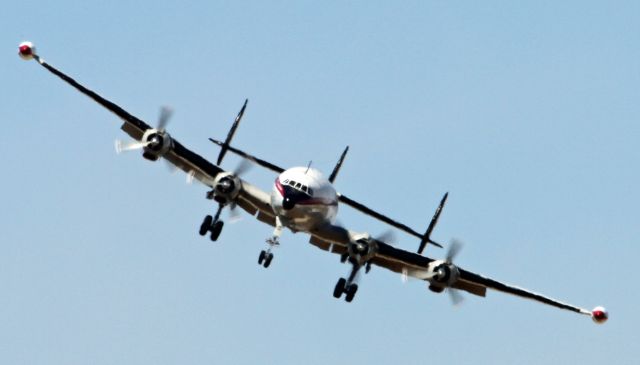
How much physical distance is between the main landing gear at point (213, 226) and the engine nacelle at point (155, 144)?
458 centimetres

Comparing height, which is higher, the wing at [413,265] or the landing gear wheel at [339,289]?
the wing at [413,265]

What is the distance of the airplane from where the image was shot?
226ft

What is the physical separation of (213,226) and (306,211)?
707 cm

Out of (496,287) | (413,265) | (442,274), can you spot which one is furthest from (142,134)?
(496,287)

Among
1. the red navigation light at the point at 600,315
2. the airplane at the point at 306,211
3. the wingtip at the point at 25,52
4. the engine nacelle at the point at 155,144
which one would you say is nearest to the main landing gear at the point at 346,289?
the airplane at the point at 306,211

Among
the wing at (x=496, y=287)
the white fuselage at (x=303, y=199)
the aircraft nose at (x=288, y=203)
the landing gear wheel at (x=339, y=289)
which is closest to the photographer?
the aircraft nose at (x=288, y=203)

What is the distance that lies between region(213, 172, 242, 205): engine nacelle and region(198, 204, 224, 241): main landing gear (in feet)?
1.87

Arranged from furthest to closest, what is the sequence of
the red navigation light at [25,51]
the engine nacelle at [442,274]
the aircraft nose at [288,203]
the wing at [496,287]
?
the wing at [496,287] < the engine nacelle at [442,274] < the red navigation light at [25,51] < the aircraft nose at [288,203]

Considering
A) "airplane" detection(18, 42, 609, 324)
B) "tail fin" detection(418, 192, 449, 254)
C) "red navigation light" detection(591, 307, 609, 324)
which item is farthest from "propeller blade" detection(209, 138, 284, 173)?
"red navigation light" detection(591, 307, 609, 324)

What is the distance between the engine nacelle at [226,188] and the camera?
72125 mm

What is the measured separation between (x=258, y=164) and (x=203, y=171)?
3257 mm

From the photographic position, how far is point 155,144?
235 ft

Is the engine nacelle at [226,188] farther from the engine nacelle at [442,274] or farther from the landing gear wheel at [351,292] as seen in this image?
the engine nacelle at [442,274]

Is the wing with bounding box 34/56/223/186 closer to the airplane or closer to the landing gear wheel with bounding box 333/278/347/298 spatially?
the airplane
